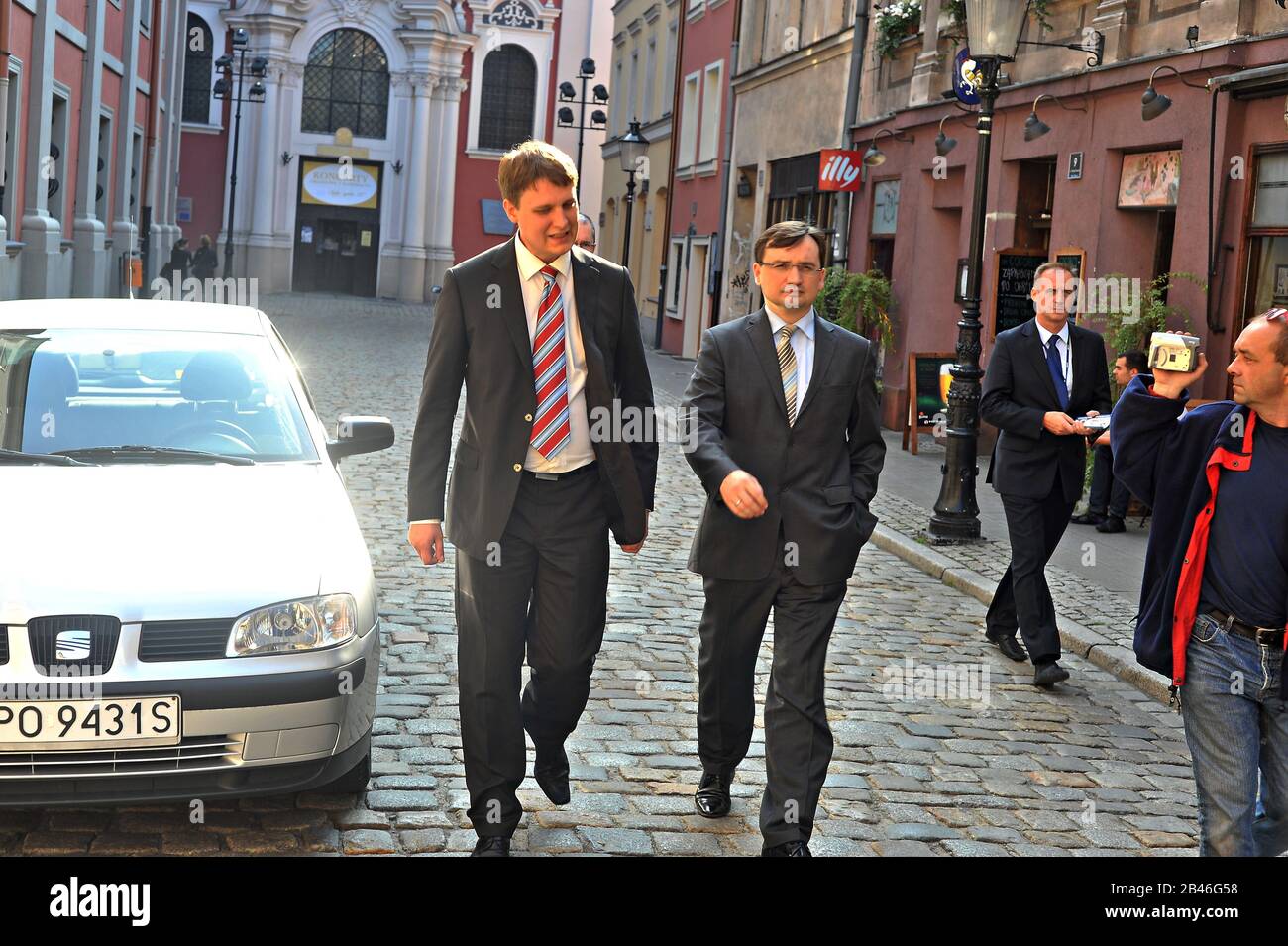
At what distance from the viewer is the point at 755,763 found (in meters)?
6.22

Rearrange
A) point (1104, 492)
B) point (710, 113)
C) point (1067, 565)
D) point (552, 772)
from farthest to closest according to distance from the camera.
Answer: point (710, 113) < point (1104, 492) < point (1067, 565) < point (552, 772)

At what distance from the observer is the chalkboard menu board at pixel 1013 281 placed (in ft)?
56.7

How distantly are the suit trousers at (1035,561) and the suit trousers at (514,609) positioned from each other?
340 cm

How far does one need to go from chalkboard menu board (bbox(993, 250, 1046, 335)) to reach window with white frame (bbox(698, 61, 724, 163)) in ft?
52.5

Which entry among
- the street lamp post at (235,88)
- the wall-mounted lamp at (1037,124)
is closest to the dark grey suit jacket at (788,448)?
the wall-mounted lamp at (1037,124)

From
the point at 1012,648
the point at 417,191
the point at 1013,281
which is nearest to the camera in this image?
the point at 1012,648

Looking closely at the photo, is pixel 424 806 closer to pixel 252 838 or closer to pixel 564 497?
pixel 252 838

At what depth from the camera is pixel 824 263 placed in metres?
5.18

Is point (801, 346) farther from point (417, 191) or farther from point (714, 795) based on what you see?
point (417, 191)

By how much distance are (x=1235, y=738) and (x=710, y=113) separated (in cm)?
3072

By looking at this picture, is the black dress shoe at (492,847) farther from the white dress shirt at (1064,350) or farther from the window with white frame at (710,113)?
the window with white frame at (710,113)

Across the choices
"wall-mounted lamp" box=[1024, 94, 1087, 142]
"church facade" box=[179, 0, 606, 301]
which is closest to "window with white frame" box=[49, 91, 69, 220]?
"wall-mounted lamp" box=[1024, 94, 1087, 142]

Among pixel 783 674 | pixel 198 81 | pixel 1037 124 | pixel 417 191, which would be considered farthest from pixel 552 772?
pixel 198 81

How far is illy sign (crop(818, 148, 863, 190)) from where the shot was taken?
22406 mm
